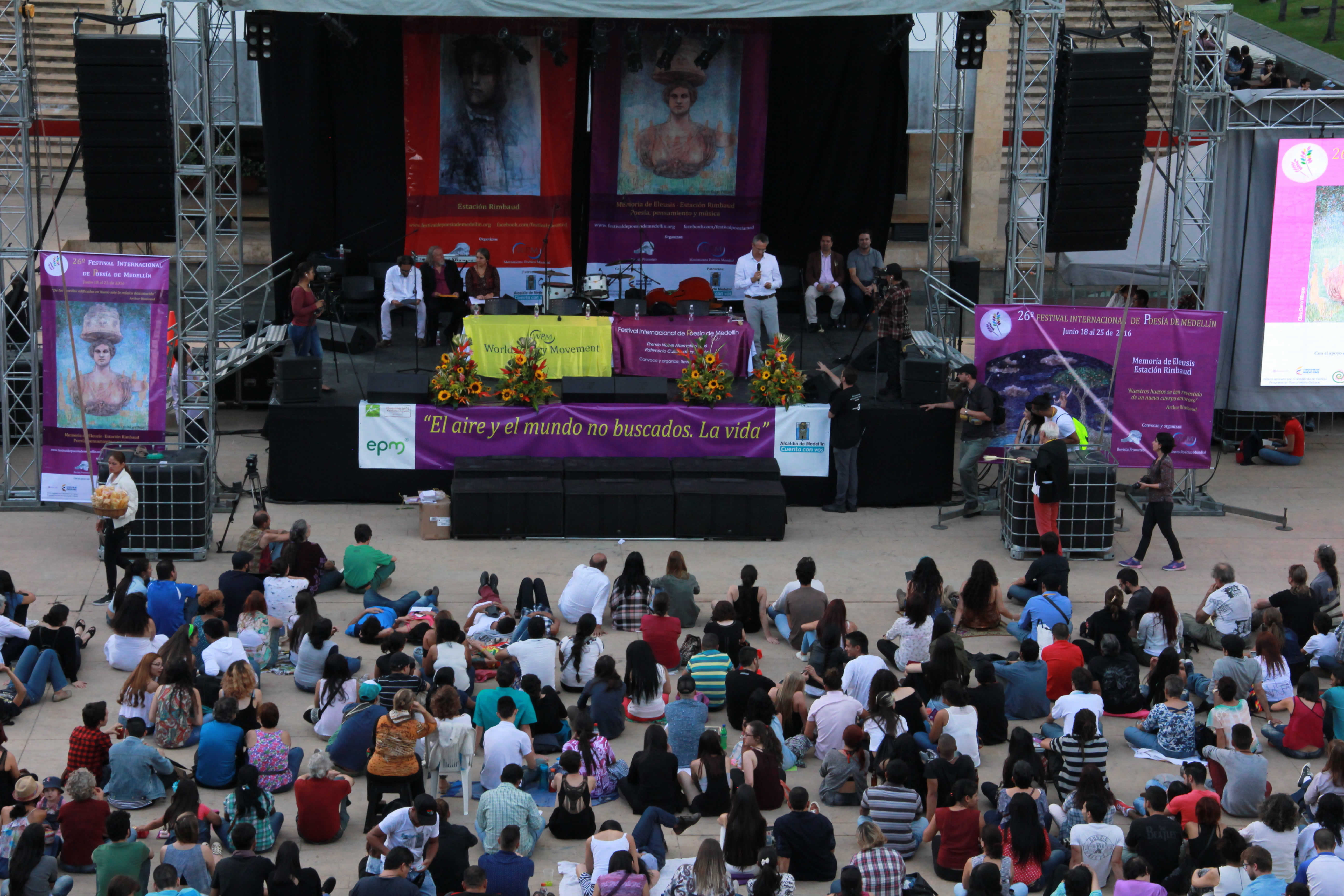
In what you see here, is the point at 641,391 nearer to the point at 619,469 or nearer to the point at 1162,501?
the point at 619,469

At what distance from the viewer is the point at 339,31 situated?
68.3 feet

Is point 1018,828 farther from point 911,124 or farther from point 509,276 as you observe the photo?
point 911,124

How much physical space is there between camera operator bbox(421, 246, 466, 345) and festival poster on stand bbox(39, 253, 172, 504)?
4581 millimetres

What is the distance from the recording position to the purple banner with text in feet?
62.7

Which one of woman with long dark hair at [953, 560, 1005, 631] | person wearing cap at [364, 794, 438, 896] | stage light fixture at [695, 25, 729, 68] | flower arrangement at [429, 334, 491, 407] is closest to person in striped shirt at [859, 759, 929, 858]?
person wearing cap at [364, 794, 438, 896]

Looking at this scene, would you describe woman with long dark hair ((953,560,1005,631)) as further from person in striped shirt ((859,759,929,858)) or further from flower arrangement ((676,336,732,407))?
flower arrangement ((676,336,732,407))

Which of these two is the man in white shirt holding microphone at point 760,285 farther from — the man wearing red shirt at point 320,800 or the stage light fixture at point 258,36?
the man wearing red shirt at point 320,800

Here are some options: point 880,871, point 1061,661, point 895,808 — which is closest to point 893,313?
point 1061,661

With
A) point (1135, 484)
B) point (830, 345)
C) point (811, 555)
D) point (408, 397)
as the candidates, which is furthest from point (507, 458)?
point (1135, 484)

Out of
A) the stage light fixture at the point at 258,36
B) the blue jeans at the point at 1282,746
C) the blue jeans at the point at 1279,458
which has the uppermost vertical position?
the stage light fixture at the point at 258,36

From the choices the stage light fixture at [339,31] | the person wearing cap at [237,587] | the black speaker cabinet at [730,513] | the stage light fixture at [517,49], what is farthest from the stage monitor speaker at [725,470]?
the stage light fixture at [339,31]

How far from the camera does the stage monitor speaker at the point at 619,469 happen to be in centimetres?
1730

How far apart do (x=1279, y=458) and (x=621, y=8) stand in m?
9.62

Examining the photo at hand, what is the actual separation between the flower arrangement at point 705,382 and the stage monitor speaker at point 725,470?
26.6 inches
